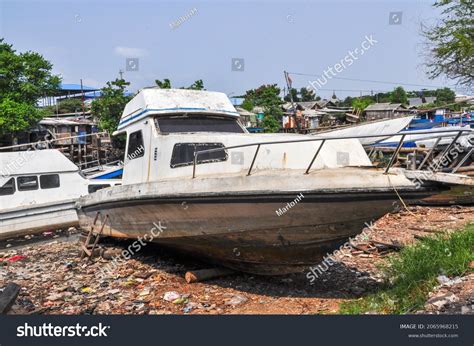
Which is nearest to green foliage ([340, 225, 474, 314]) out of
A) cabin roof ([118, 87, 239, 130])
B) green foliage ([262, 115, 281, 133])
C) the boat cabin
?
the boat cabin

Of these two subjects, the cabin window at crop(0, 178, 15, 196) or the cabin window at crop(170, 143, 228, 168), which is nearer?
the cabin window at crop(170, 143, 228, 168)

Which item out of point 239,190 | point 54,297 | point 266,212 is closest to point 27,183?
point 54,297

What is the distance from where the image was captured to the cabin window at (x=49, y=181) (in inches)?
444

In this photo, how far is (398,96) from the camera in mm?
52688

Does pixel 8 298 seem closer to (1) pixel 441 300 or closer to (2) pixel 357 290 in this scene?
(2) pixel 357 290

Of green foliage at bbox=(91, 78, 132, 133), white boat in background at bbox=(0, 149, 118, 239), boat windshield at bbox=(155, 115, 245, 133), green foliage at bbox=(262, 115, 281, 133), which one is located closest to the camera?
boat windshield at bbox=(155, 115, 245, 133)

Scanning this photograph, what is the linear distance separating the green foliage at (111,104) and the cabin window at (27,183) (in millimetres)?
7096

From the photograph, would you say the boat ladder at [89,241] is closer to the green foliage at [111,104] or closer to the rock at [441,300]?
the rock at [441,300]

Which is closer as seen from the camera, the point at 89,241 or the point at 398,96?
the point at 89,241

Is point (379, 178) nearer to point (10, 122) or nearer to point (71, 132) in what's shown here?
point (10, 122)

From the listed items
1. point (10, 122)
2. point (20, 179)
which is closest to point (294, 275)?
point (20, 179)

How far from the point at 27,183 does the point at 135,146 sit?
6.07 meters

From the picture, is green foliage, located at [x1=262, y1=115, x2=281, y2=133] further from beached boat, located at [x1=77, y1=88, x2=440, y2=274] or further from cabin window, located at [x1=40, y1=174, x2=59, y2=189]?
beached boat, located at [x1=77, y1=88, x2=440, y2=274]

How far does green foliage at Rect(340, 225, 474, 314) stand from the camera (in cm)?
445
